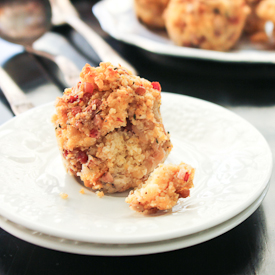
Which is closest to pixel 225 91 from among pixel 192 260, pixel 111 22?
pixel 111 22

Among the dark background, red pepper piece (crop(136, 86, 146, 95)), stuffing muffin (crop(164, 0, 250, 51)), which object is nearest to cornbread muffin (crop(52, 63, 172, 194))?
red pepper piece (crop(136, 86, 146, 95))

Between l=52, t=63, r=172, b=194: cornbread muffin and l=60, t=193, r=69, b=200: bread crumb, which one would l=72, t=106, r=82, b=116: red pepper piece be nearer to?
l=52, t=63, r=172, b=194: cornbread muffin

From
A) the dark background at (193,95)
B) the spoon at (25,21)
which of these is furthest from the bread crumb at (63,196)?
the spoon at (25,21)

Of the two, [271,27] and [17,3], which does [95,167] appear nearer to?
[17,3]

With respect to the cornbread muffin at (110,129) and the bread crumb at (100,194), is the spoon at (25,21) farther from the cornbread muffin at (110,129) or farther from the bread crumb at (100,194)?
the bread crumb at (100,194)

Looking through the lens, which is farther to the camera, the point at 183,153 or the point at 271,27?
the point at 271,27
